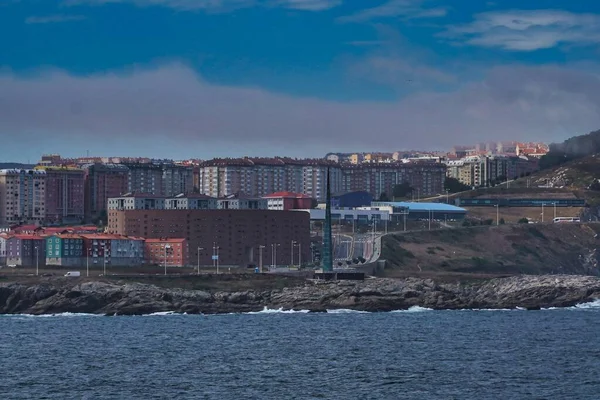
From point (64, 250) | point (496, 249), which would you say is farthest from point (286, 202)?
point (64, 250)

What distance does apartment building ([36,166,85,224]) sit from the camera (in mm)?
185500

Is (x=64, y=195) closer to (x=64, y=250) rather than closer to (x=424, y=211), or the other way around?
(x=424, y=211)

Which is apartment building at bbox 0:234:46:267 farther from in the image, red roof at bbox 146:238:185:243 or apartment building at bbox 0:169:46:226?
apartment building at bbox 0:169:46:226

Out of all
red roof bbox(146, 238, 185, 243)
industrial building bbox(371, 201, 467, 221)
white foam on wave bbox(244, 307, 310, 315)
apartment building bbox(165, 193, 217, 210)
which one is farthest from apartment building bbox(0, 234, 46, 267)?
industrial building bbox(371, 201, 467, 221)

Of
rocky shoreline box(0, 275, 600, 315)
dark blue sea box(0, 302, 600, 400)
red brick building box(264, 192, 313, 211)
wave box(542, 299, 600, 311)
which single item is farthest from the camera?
red brick building box(264, 192, 313, 211)

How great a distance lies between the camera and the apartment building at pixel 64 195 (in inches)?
7303

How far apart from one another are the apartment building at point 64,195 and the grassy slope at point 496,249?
51.9 metres

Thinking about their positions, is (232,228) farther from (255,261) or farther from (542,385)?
(542,385)

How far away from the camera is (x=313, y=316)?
108 m

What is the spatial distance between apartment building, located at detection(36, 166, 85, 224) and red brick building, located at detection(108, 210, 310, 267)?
36316mm

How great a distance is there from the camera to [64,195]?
188375mm

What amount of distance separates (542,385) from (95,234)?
291ft

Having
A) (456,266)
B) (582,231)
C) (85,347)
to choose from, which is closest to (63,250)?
(456,266)

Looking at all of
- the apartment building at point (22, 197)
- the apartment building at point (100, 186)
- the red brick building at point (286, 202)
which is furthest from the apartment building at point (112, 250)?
the apartment building at point (100, 186)
